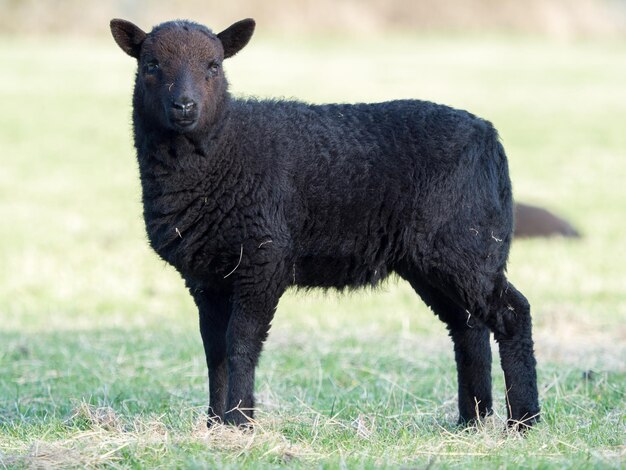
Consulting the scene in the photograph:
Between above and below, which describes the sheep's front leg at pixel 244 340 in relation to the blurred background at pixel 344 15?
below

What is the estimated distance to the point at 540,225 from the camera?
17000 mm

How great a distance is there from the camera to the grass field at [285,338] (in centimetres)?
600

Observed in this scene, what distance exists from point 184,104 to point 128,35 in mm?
823

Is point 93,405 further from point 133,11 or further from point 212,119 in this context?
point 133,11

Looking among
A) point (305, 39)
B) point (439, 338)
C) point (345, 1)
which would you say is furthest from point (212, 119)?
point (345, 1)

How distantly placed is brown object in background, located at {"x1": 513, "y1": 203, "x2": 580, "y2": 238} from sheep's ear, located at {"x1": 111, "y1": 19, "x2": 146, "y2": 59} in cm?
1074

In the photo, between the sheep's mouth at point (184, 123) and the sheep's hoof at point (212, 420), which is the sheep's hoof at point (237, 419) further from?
the sheep's mouth at point (184, 123)

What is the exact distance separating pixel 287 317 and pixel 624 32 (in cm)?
3809

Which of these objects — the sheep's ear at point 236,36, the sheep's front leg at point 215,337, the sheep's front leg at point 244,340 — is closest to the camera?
the sheep's front leg at point 244,340

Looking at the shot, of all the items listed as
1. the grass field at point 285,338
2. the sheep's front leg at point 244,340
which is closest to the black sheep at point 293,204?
the sheep's front leg at point 244,340

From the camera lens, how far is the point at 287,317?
11953mm

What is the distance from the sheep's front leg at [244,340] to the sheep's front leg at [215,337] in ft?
1.10

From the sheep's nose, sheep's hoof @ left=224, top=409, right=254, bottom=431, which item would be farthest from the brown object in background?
the sheep's nose

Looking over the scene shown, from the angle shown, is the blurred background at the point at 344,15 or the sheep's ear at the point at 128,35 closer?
the sheep's ear at the point at 128,35
